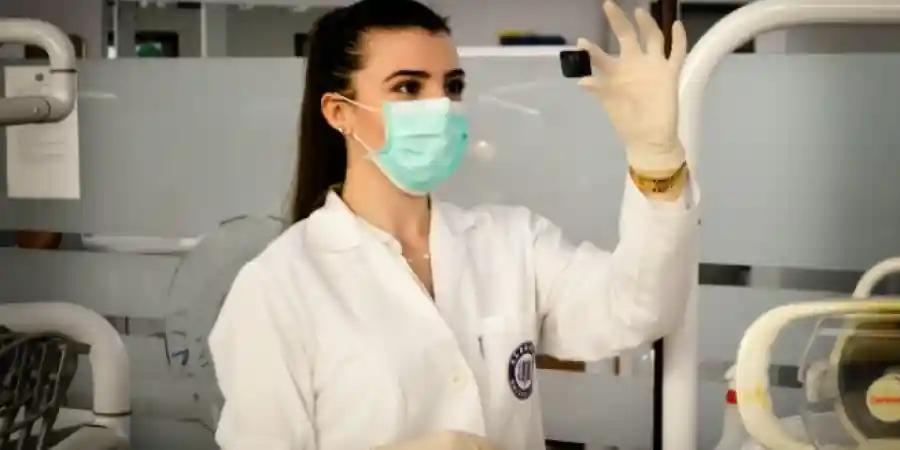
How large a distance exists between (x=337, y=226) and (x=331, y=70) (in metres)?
0.17

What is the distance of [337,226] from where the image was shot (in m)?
1.08

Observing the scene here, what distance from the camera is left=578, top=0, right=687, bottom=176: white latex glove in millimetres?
930

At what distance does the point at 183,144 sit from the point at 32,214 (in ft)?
0.86

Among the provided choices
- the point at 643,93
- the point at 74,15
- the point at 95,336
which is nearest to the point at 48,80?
the point at 74,15

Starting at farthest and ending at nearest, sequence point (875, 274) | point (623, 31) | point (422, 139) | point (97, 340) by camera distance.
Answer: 1. point (97, 340)
2. point (875, 274)
3. point (422, 139)
4. point (623, 31)

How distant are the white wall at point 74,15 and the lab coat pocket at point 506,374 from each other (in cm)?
72

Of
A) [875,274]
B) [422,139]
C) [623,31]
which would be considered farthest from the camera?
[875,274]

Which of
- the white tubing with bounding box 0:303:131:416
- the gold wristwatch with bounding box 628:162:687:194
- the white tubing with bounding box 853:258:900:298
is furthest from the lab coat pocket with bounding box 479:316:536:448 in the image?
the white tubing with bounding box 0:303:131:416

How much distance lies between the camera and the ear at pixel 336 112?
1.10m

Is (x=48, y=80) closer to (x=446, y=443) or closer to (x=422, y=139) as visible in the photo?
(x=422, y=139)

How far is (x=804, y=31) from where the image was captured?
3.94 ft

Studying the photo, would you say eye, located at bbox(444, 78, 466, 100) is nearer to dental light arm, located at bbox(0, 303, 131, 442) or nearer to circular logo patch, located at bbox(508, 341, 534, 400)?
circular logo patch, located at bbox(508, 341, 534, 400)

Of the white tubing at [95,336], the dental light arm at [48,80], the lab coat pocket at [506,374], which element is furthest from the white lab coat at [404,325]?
the dental light arm at [48,80]

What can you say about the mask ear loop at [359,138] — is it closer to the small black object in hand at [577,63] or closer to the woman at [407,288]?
the woman at [407,288]
